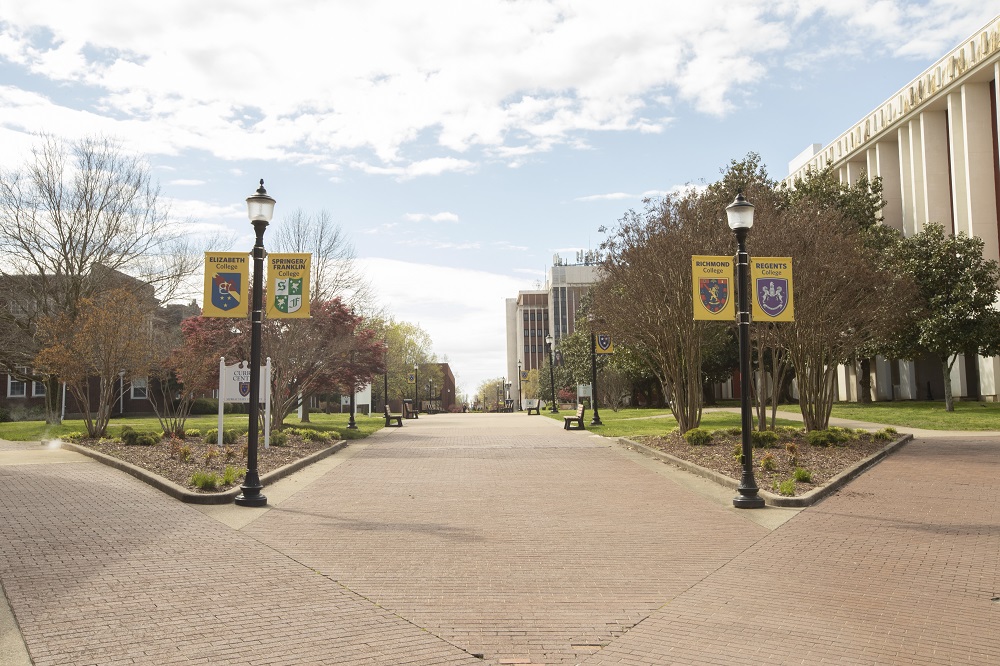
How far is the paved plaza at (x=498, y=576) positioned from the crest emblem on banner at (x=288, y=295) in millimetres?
3274

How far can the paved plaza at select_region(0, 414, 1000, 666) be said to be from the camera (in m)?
5.71

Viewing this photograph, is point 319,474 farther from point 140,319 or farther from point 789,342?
point 789,342

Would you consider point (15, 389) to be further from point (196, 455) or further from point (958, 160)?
point (958, 160)

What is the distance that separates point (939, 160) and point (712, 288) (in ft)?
130

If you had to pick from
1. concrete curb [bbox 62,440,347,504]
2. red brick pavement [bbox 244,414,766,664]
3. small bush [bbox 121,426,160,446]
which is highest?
small bush [bbox 121,426,160,446]

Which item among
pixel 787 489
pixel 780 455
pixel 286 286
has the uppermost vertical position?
pixel 286 286

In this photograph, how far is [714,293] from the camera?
562 inches

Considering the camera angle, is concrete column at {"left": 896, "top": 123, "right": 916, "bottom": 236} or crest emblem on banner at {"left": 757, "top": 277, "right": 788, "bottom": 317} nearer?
crest emblem on banner at {"left": 757, "top": 277, "right": 788, "bottom": 317}

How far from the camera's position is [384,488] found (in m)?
13.9

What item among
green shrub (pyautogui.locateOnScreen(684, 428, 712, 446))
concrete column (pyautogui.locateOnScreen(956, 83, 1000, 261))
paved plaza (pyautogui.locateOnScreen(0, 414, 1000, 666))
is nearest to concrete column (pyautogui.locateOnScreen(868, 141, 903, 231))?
concrete column (pyautogui.locateOnScreen(956, 83, 1000, 261))

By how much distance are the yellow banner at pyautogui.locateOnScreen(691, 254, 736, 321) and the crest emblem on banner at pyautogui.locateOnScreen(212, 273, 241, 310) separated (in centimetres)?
766

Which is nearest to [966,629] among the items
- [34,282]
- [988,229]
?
[34,282]

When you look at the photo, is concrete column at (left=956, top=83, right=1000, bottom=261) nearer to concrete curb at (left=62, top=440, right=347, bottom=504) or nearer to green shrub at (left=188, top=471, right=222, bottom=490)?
concrete curb at (left=62, top=440, right=347, bottom=504)

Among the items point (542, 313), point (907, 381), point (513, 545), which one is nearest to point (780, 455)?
point (513, 545)
